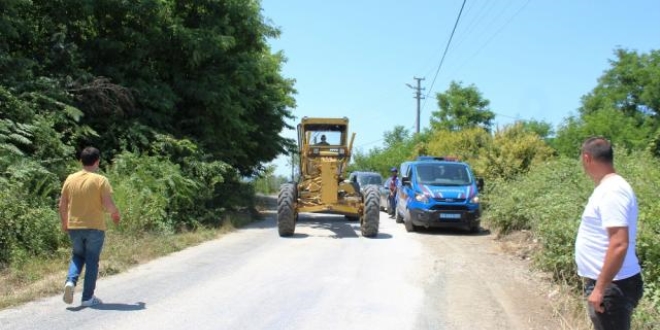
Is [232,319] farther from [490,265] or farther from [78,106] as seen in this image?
[78,106]

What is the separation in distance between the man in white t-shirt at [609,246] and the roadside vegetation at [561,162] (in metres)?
2.10

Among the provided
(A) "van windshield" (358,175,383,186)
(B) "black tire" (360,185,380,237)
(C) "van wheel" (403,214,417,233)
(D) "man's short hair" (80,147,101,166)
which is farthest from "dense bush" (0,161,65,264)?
(A) "van windshield" (358,175,383,186)

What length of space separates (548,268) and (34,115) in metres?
10.6

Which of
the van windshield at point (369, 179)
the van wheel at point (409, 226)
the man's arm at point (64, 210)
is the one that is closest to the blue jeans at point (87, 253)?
the man's arm at point (64, 210)

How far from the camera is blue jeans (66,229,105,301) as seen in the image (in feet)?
21.7

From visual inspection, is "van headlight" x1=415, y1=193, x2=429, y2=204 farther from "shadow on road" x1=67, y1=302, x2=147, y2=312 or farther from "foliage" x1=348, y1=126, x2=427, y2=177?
"foliage" x1=348, y1=126, x2=427, y2=177

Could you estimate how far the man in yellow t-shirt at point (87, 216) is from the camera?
6.62 m

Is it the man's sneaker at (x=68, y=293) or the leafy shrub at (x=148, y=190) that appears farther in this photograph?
the leafy shrub at (x=148, y=190)

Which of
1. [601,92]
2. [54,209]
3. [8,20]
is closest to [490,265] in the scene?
[54,209]

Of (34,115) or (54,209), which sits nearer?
(54,209)

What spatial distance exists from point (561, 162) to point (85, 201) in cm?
1159

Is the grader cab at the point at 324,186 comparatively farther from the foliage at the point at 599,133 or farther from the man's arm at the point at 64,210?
the foliage at the point at 599,133

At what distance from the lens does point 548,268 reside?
8.34m

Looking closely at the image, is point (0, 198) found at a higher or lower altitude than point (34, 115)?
lower
